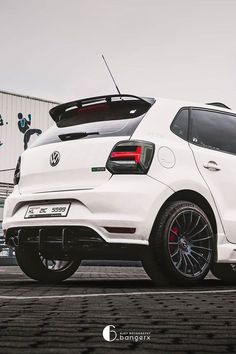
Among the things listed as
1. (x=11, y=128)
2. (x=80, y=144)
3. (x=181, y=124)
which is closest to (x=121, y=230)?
(x=80, y=144)

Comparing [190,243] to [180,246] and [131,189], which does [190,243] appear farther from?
[131,189]

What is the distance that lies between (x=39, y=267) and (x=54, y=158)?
4.35 ft

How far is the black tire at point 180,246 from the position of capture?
16.5ft

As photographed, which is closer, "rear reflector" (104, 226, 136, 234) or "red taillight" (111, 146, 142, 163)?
"rear reflector" (104, 226, 136, 234)

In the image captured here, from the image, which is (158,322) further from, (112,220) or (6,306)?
(112,220)

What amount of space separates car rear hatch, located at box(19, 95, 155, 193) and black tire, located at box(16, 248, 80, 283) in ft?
2.59

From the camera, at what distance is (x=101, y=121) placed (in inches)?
215

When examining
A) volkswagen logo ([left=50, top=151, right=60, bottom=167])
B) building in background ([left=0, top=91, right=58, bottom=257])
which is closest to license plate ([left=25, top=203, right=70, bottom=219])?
volkswagen logo ([left=50, top=151, right=60, bottom=167])

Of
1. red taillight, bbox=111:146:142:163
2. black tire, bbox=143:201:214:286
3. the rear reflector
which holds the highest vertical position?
red taillight, bbox=111:146:142:163

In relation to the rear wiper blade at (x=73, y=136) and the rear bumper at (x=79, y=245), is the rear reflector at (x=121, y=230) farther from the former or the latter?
the rear wiper blade at (x=73, y=136)

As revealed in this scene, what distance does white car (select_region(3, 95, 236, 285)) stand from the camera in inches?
193

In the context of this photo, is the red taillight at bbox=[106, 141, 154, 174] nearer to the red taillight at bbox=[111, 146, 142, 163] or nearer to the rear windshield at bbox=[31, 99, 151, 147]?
the red taillight at bbox=[111, 146, 142, 163]

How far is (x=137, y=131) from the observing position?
5.14 meters

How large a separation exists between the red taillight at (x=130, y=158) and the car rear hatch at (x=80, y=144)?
2.4 inches
